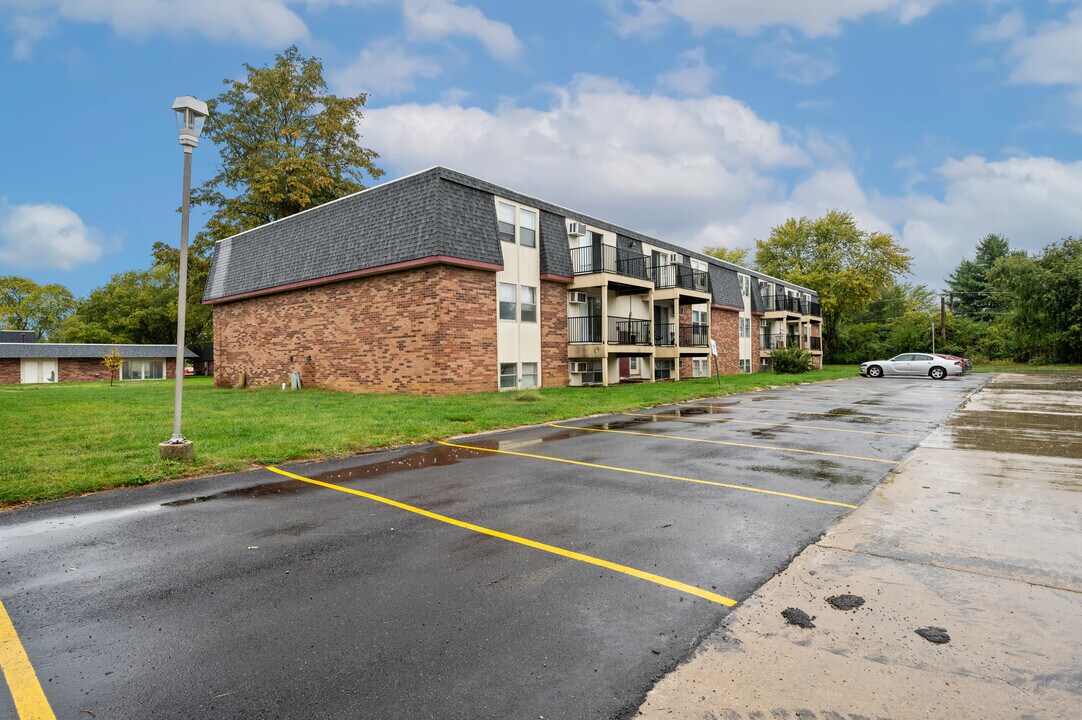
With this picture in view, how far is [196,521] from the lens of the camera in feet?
16.8

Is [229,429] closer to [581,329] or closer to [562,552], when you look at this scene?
[562,552]

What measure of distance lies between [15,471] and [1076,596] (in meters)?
10.4

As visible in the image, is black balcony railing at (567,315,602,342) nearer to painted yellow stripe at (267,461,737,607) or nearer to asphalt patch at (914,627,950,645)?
painted yellow stripe at (267,461,737,607)

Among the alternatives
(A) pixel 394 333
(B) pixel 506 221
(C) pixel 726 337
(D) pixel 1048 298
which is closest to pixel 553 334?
(B) pixel 506 221

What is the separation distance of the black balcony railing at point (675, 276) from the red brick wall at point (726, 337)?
3362mm

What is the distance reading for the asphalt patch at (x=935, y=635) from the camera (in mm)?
2861

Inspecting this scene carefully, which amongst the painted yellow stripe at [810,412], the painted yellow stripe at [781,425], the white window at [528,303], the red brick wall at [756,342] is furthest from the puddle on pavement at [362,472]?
the red brick wall at [756,342]

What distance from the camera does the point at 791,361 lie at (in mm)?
32812

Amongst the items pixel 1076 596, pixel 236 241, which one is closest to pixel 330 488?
pixel 1076 596

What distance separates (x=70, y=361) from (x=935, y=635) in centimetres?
6451

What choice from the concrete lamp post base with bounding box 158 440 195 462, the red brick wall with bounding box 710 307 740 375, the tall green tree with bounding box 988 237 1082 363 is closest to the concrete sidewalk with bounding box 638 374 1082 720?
the concrete lamp post base with bounding box 158 440 195 462

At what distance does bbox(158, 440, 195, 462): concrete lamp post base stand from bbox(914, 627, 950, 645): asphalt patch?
27.1 ft

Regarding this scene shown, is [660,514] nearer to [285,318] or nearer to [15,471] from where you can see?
[15,471]

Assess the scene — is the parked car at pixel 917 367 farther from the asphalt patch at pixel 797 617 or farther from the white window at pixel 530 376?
the asphalt patch at pixel 797 617
